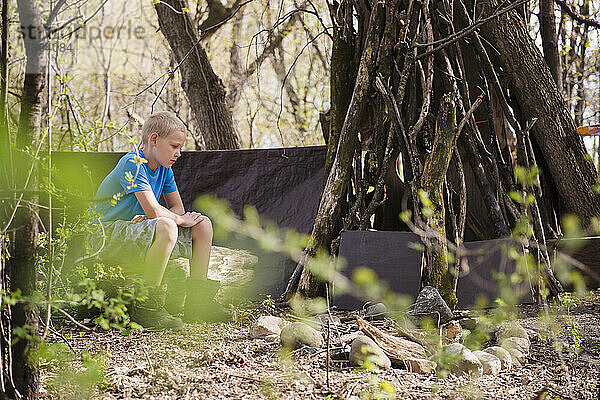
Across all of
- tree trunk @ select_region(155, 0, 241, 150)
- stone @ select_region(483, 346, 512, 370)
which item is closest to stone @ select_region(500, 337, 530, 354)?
stone @ select_region(483, 346, 512, 370)

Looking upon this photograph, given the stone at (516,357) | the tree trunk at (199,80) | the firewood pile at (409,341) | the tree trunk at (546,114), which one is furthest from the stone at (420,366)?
the tree trunk at (199,80)

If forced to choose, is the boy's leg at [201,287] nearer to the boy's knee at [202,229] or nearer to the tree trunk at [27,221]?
the boy's knee at [202,229]

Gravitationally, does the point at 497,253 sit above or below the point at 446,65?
below

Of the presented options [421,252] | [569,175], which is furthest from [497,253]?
[569,175]

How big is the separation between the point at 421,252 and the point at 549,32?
2.09 m

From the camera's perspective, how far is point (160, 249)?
2.89m

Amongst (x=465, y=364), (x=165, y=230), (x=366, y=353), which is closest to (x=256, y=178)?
(x=165, y=230)

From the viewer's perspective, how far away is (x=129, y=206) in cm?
321

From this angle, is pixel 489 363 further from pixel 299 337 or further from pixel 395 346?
pixel 299 337

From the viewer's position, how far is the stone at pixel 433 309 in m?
2.67

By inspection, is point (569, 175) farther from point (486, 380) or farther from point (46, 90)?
point (46, 90)

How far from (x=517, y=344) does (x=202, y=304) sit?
150 centimetres

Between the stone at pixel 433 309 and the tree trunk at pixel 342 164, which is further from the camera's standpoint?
the tree trunk at pixel 342 164

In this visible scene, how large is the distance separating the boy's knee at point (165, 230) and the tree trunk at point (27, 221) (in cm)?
119
